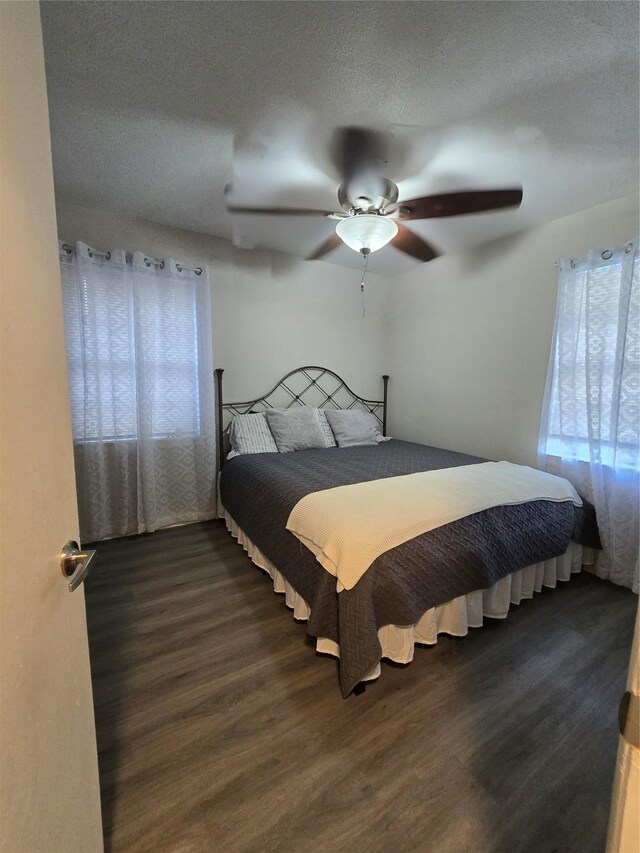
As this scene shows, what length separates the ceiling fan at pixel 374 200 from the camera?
1.84 meters

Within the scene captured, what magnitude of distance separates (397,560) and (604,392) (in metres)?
1.94

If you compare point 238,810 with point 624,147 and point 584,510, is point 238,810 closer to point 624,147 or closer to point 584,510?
point 584,510

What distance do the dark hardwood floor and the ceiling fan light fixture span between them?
2.21 m

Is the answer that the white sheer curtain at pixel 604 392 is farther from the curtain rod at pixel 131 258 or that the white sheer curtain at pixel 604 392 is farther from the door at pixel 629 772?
the curtain rod at pixel 131 258

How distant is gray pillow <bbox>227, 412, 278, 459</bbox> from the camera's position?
3.03m

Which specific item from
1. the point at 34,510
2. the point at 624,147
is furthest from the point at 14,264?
the point at 624,147

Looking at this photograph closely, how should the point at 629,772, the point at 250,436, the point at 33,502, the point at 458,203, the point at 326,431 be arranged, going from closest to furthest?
the point at 629,772, the point at 33,502, the point at 458,203, the point at 250,436, the point at 326,431

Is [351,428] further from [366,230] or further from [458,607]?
[458,607]

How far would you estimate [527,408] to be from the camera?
2834mm

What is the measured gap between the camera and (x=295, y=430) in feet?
10.4

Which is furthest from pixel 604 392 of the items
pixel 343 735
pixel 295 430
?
pixel 343 735

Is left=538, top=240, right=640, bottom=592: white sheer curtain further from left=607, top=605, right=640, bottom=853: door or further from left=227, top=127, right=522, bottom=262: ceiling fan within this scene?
left=607, top=605, right=640, bottom=853: door

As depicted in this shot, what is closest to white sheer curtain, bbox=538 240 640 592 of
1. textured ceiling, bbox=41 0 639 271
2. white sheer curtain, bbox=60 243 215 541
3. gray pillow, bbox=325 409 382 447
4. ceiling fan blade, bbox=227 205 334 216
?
textured ceiling, bbox=41 0 639 271

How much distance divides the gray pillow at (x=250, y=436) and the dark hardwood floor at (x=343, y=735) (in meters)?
1.30
